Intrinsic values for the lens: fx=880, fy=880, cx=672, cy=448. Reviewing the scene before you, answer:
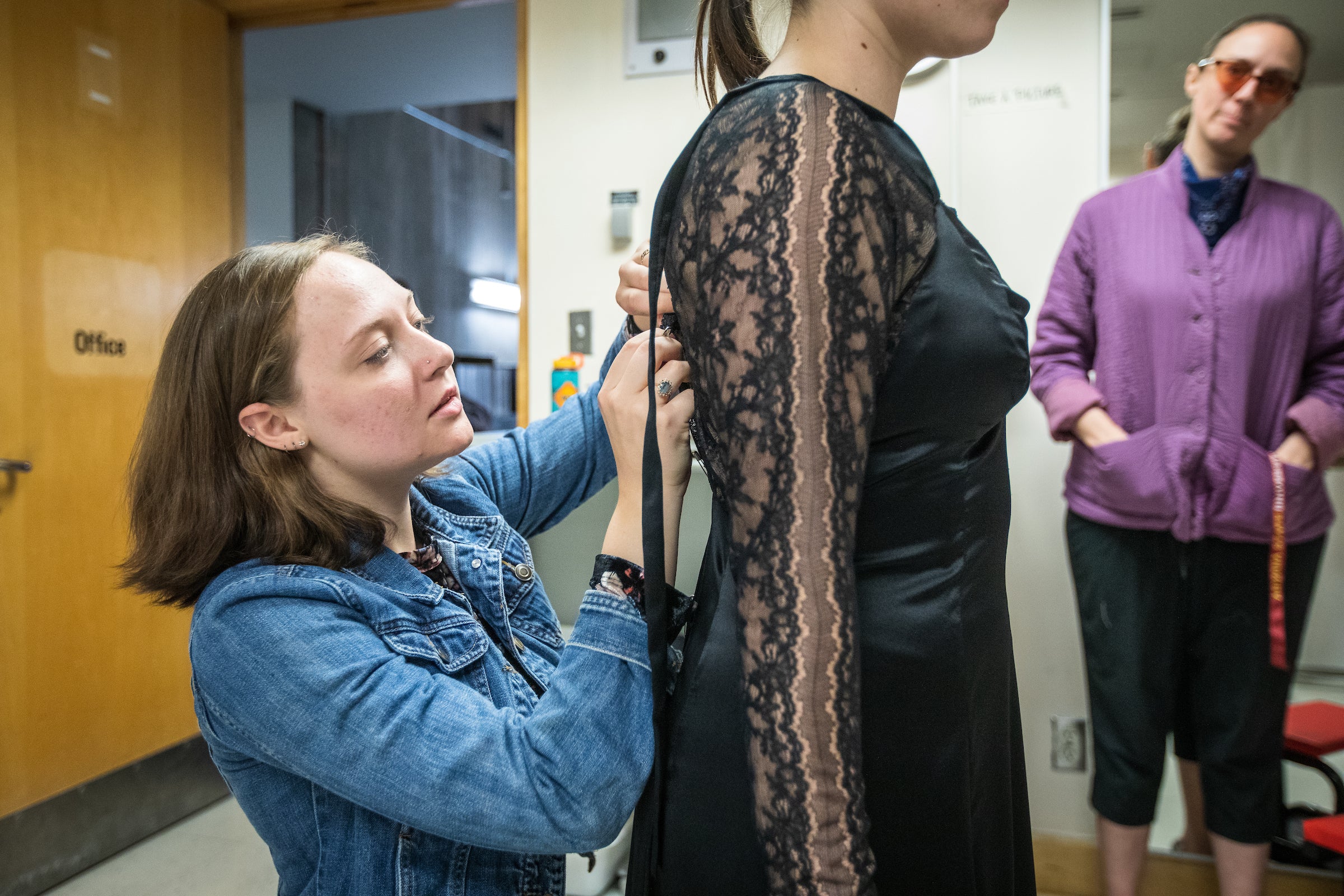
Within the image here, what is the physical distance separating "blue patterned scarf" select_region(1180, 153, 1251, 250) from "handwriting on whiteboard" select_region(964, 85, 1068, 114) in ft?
1.77

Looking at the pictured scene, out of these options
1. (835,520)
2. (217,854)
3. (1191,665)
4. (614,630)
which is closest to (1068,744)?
(1191,665)

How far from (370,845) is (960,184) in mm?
2052

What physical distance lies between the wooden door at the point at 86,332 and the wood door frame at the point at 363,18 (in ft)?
0.36

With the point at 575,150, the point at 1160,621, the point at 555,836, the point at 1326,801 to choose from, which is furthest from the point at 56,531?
the point at 1326,801

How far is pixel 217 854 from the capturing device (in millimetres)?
2482

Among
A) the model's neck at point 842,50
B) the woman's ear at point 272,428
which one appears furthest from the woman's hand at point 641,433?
the woman's ear at point 272,428

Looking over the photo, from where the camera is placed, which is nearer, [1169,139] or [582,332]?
[1169,139]

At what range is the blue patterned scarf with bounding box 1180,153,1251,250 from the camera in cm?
175

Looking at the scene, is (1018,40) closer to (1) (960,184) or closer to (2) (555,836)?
(1) (960,184)

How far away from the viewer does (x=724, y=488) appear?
25.5 inches

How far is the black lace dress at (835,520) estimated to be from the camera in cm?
54

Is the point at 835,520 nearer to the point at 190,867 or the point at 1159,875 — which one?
the point at 1159,875

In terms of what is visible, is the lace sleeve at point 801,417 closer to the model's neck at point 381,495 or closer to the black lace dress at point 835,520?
the black lace dress at point 835,520

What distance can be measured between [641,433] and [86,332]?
7.75 feet
